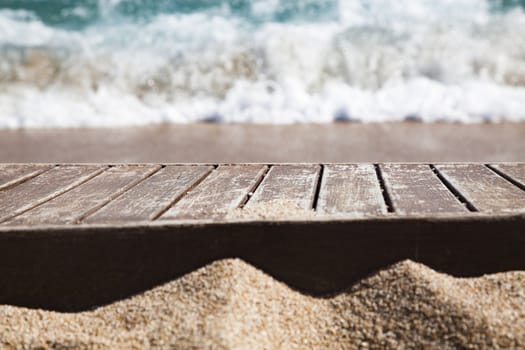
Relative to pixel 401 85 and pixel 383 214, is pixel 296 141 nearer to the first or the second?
pixel 401 85

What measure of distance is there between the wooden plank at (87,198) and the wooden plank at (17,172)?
0.29 m

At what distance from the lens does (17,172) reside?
2.55 m

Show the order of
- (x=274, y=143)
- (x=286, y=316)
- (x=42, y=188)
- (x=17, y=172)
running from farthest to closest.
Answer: (x=274, y=143), (x=17, y=172), (x=42, y=188), (x=286, y=316)

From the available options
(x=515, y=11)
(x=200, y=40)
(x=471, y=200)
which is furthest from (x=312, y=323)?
(x=515, y=11)

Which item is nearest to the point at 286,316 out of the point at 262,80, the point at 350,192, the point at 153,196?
the point at 350,192

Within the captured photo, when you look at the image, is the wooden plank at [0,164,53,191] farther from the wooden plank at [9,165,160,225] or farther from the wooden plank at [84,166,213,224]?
the wooden plank at [84,166,213,224]

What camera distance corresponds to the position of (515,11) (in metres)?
7.31

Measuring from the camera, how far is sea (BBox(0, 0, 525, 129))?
588 centimetres

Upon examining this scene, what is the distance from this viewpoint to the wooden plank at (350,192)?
187cm

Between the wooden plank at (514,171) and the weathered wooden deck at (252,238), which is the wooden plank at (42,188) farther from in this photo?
the wooden plank at (514,171)

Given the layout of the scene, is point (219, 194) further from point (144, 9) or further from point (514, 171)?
point (144, 9)

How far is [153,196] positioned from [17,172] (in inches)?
30.9

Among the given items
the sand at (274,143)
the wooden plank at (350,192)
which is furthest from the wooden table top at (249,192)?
the sand at (274,143)

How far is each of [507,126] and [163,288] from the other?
4.16 meters
